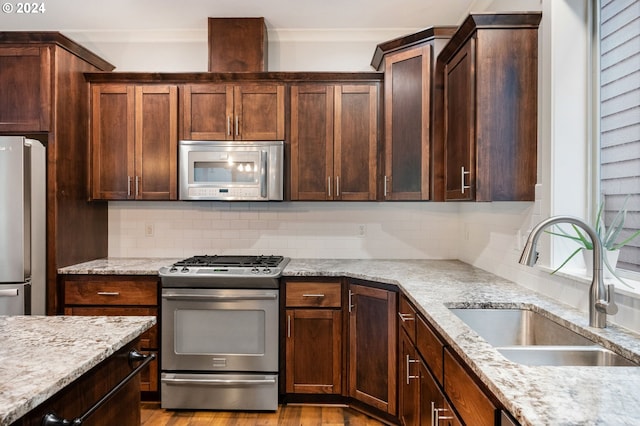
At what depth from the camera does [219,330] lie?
2.83m

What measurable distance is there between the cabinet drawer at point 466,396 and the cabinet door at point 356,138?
176cm

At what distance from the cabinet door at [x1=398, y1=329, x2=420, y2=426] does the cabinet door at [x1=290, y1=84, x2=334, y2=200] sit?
1.24 meters

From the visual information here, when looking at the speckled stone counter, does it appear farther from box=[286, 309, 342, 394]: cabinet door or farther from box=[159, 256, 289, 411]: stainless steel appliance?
box=[286, 309, 342, 394]: cabinet door

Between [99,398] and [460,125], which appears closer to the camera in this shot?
[99,398]

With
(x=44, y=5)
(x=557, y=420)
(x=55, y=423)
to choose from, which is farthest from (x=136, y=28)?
(x=557, y=420)

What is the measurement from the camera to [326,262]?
3.26 m

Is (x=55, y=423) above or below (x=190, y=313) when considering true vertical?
above

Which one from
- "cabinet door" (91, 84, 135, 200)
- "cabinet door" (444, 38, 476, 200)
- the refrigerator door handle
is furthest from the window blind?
the refrigerator door handle

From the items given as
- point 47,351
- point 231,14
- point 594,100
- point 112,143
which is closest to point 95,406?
point 47,351

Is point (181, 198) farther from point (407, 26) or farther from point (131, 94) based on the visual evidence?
point (407, 26)

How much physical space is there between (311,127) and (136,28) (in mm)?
1684

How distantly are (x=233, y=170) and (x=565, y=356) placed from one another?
2335 millimetres

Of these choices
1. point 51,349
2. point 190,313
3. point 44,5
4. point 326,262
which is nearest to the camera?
point 51,349

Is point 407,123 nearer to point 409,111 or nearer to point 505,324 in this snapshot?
point 409,111
